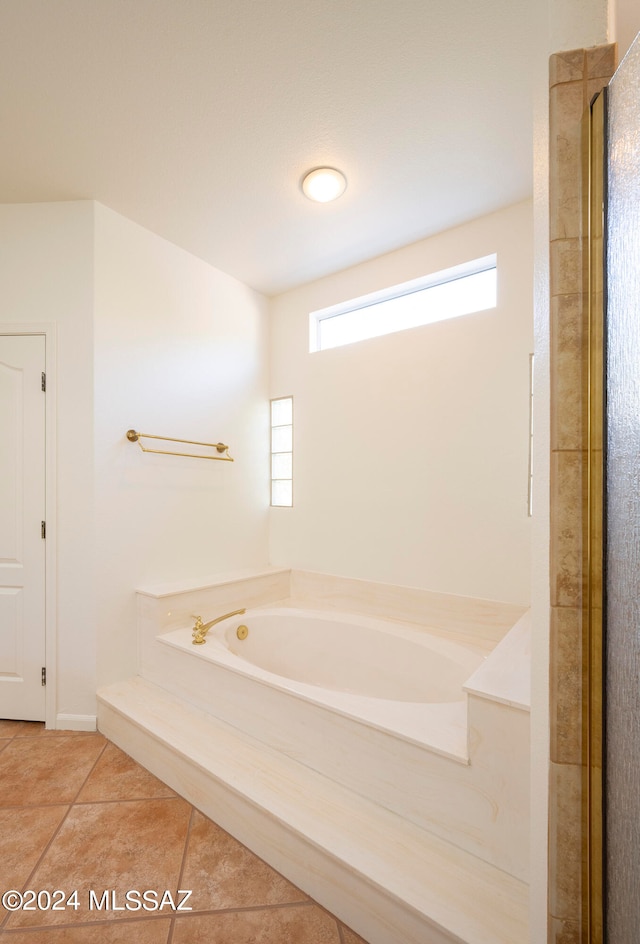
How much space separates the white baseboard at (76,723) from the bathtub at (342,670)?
0.51m

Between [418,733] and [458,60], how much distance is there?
2.14 meters

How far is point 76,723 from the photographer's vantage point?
210 cm

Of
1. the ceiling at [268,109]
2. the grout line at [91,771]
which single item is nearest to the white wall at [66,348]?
the ceiling at [268,109]

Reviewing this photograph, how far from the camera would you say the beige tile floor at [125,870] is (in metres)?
1.12

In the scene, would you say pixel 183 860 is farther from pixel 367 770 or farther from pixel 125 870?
pixel 367 770

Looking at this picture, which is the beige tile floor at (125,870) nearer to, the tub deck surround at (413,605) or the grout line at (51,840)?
the grout line at (51,840)

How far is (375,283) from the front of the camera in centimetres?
260

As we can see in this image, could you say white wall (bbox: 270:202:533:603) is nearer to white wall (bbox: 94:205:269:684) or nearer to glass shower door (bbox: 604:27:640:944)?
white wall (bbox: 94:205:269:684)

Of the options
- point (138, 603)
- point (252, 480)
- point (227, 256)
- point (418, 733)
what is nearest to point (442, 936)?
point (418, 733)

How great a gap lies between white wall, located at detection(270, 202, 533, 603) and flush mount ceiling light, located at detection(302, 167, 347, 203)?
2.16 feet

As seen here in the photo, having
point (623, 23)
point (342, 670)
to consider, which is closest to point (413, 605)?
point (342, 670)

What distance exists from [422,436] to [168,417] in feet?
4.81

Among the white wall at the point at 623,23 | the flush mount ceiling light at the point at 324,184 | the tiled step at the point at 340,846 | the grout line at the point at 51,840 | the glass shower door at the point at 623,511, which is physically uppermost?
the flush mount ceiling light at the point at 324,184

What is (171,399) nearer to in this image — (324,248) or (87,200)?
(87,200)
